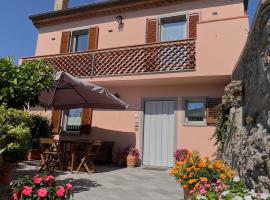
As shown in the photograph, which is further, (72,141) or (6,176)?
(72,141)

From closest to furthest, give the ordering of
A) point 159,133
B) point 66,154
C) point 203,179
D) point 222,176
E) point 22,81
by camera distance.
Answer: point 203,179 < point 222,176 < point 22,81 < point 66,154 < point 159,133

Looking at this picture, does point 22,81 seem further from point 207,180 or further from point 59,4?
point 59,4

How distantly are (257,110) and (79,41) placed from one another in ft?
35.2

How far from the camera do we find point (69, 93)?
864 cm

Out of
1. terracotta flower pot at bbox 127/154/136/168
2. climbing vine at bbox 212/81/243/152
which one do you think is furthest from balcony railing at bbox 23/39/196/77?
terracotta flower pot at bbox 127/154/136/168

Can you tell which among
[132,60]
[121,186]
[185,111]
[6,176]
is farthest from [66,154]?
[185,111]

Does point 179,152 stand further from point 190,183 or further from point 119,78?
point 190,183

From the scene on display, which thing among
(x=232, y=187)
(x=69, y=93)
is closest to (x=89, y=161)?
(x=69, y=93)

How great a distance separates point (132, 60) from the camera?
10.5 metres

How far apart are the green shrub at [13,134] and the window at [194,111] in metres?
6.15

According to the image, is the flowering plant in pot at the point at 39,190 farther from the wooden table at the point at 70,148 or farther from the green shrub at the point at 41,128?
the green shrub at the point at 41,128

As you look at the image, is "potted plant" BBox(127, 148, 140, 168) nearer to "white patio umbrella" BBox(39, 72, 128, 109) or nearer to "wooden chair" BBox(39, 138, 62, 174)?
"white patio umbrella" BBox(39, 72, 128, 109)

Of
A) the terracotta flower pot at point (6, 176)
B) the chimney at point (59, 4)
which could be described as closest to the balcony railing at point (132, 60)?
the chimney at point (59, 4)

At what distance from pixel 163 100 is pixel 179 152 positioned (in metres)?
2.12
